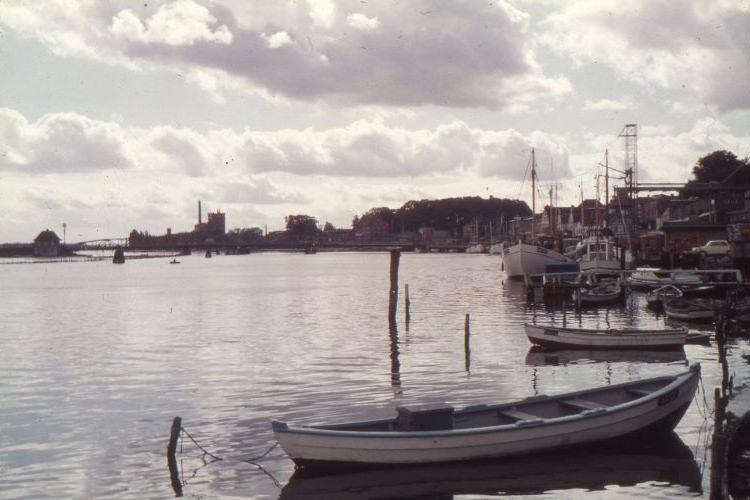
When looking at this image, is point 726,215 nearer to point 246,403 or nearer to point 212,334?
point 212,334

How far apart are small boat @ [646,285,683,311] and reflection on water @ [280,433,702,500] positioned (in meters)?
32.0

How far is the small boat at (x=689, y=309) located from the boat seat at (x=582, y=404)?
2582cm

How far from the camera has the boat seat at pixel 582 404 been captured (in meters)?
18.3

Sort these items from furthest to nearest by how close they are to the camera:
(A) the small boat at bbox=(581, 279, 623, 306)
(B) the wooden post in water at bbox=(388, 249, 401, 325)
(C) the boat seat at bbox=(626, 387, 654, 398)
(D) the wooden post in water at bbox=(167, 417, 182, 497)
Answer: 1. (A) the small boat at bbox=(581, 279, 623, 306)
2. (B) the wooden post in water at bbox=(388, 249, 401, 325)
3. (C) the boat seat at bbox=(626, 387, 654, 398)
4. (D) the wooden post in water at bbox=(167, 417, 182, 497)

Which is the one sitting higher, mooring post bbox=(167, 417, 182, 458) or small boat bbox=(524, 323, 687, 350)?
small boat bbox=(524, 323, 687, 350)

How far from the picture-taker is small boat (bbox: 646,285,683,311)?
158 feet

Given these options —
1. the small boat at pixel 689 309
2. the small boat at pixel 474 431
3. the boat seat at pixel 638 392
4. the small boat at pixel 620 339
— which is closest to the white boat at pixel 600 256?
the small boat at pixel 689 309

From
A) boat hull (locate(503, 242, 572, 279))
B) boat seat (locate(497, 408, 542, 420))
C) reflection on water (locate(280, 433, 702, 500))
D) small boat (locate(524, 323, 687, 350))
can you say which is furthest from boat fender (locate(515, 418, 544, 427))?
boat hull (locate(503, 242, 572, 279))

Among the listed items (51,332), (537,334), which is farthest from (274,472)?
(51,332)

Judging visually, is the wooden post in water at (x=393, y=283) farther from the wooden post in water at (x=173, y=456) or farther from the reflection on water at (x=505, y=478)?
the reflection on water at (x=505, y=478)

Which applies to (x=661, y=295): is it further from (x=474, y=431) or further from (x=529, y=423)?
(x=474, y=431)

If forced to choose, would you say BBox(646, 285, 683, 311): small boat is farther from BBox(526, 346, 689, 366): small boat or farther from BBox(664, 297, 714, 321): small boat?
BBox(526, 346, 689, 366): small boat

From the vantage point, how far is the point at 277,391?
2692cm

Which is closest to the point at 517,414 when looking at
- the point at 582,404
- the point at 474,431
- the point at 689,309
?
the point at 582,404
